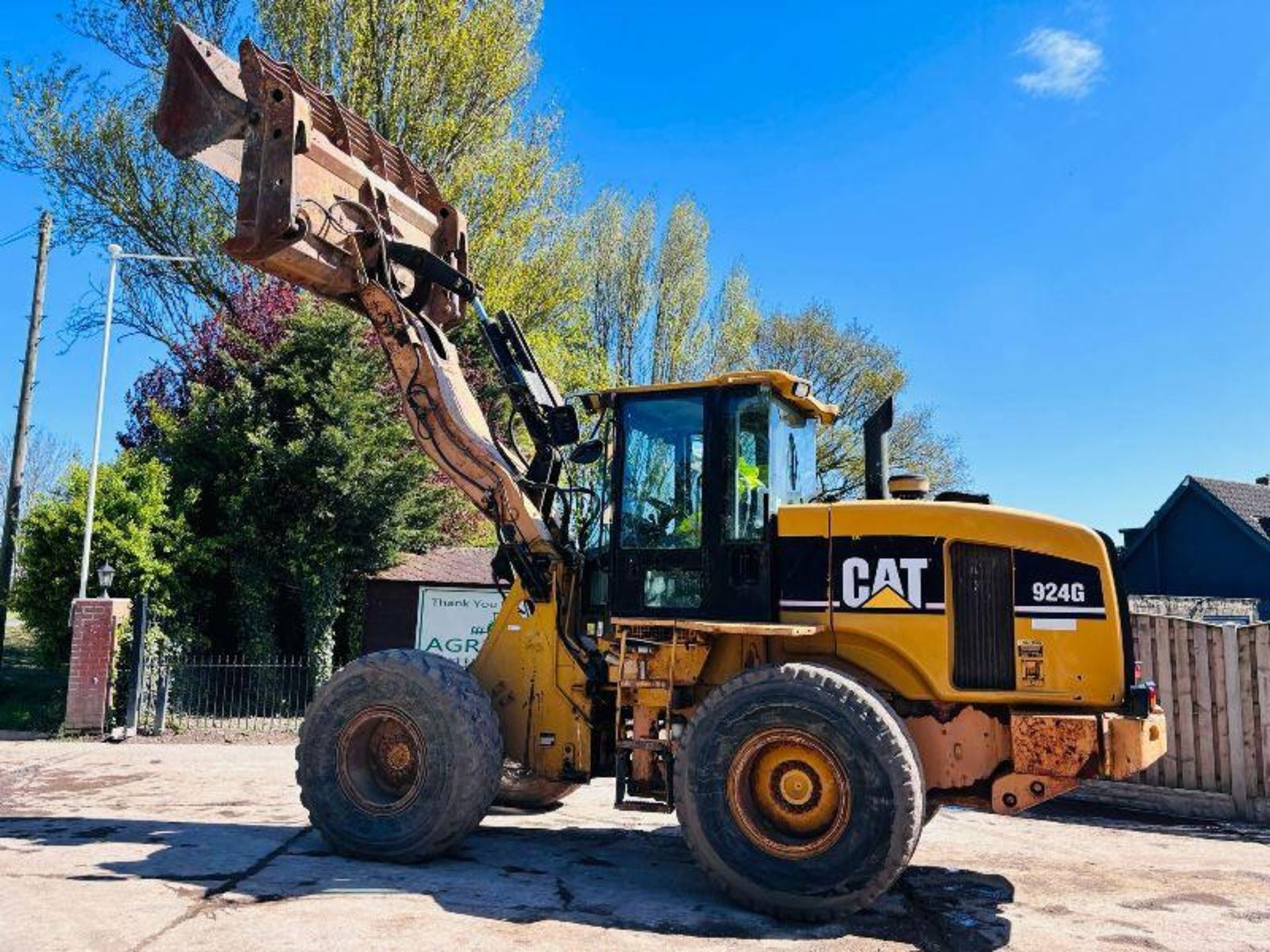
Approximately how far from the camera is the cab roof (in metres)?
6.02

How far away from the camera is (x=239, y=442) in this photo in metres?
16.1

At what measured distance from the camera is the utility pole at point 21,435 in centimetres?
1661

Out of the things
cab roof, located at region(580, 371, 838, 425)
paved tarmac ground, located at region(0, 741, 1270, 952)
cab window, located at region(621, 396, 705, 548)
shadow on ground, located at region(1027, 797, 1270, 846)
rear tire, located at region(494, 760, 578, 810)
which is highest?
cab roof, located at region(580, 371, 838, 425)

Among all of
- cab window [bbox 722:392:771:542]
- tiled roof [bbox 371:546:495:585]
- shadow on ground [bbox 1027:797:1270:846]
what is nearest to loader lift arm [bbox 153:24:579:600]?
cab window [bbox 722:392:771:542]

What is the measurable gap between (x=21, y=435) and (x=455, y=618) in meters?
8.84

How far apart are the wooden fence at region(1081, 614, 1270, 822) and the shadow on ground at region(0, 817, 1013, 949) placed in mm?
4022

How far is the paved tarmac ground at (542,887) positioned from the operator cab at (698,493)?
1.73 metres

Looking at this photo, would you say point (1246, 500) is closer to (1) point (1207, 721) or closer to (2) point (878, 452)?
(1) point (1207, 721)

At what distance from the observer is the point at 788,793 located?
5.29 m

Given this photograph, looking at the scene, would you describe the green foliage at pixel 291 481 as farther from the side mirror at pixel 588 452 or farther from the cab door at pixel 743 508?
the cab door at pixel 743 508

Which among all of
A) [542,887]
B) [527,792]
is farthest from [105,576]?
[542,887]

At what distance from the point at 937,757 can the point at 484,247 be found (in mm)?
17137

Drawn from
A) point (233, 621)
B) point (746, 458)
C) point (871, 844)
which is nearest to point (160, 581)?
point (233, 621)

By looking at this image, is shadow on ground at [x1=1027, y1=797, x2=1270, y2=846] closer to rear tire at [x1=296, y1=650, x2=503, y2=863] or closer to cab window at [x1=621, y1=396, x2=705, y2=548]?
cab window at [x1=621, y1=396, x2=705, y2=548]
